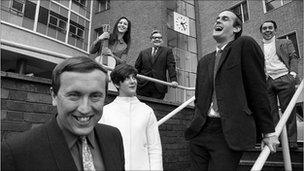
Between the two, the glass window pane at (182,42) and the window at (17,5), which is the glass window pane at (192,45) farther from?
the window at (17,5)

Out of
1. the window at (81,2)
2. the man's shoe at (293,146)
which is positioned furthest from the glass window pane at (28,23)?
the man's shoe at (293,146)

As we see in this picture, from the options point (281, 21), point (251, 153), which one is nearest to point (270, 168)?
point (251, 153)

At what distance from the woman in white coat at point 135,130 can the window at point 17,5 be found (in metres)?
13.4

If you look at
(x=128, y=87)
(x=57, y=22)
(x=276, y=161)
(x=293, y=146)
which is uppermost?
(x=57, y=22)

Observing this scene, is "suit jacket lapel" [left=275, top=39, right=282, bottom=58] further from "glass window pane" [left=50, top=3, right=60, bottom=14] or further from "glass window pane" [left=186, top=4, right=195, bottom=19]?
"glass window pane" [left=50, top=3, right=60, bottom=14]

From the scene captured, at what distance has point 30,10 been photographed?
1388 cm

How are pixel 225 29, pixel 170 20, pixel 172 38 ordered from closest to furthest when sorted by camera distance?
pixel 225 29 → pixel 172 38 → pixel 170 20

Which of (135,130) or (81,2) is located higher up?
(81,2)

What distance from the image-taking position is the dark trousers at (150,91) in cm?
468

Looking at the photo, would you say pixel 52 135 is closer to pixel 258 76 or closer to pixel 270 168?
pixel 258 76

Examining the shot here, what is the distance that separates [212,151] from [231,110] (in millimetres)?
360

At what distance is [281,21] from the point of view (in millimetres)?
12734

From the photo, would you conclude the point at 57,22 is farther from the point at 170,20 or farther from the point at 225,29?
the point at 225,29

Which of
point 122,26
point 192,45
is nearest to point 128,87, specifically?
point 122,26
